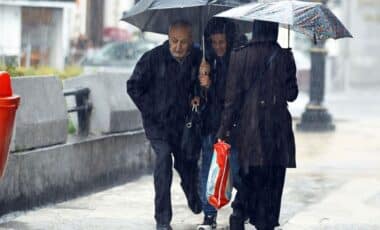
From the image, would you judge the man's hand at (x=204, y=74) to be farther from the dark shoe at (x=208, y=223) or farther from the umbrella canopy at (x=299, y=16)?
the dark shoe at (x=208, y=223)

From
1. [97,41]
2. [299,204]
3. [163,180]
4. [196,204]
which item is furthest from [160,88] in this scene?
[97,41]

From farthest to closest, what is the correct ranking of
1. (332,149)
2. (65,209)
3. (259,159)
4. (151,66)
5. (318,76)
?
(318,76) < (332,149) < (65,209) < (151,66) < (259,159)

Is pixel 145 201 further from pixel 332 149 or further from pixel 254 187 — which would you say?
pixel 332 149

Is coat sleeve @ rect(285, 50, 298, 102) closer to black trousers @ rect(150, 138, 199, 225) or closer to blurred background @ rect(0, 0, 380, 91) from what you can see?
black trousers @ rect(150, 138, 199, 225)

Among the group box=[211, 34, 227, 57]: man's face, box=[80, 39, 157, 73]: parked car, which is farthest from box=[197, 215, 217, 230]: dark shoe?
box=[80, 39, 157, 73]: parked car

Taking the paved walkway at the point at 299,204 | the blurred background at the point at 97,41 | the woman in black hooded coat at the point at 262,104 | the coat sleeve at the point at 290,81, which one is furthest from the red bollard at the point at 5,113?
the blurred background at the point at 97,41

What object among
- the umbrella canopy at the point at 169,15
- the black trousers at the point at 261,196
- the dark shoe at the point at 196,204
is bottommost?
the dark shoe at the point at 196,204

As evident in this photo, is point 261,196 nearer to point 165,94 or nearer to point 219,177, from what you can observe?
point 219,177

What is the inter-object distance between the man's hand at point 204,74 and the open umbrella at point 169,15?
65 centimetres

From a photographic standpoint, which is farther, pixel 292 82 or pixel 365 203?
pixel 365 203

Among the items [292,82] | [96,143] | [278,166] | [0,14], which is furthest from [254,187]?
[0,14]

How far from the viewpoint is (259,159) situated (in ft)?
27.2

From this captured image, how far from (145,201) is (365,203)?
6.94ft

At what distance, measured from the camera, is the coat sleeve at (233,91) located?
8.29 metres
